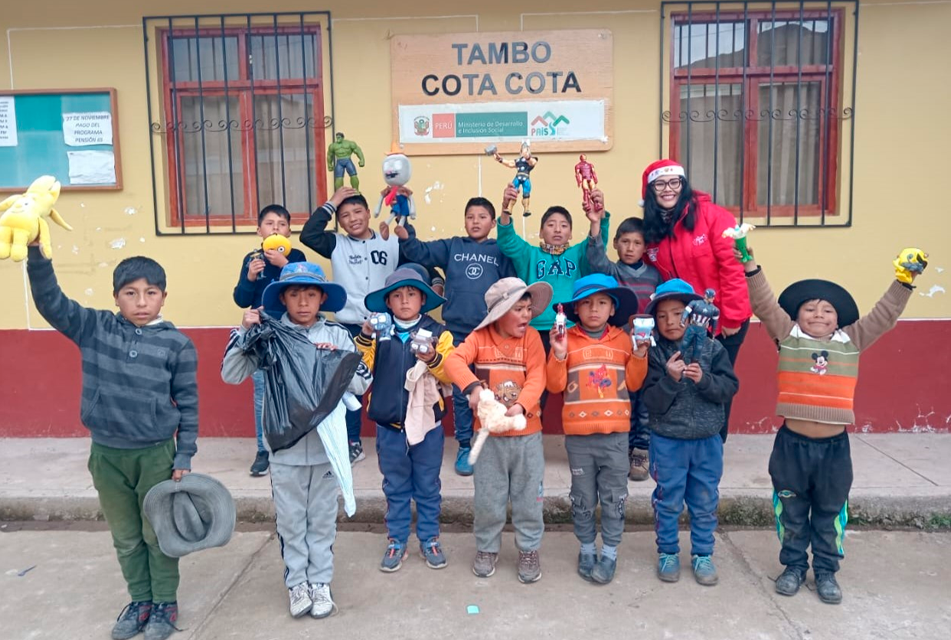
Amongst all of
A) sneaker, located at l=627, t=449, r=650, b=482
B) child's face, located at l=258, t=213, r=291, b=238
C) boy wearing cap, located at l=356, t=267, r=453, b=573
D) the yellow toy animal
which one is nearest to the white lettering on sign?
child's face, located at l=258, t=213, r=291, b=238

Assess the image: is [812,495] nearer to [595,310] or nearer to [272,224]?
[595,310]

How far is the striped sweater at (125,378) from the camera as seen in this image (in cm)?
299

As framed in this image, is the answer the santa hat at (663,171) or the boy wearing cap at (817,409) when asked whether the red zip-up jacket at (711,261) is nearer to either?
the santa hat at (663,171)

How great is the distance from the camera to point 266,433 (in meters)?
3.16

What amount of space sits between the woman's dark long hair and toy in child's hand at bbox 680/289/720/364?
97 cm

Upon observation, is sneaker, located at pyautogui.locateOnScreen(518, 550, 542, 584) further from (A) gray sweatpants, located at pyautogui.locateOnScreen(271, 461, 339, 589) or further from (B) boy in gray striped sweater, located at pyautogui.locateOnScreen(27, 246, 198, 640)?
(B) boy in gray striped sweater, located at pyautogui.locateOnScreen(27, 246, 198, 640)

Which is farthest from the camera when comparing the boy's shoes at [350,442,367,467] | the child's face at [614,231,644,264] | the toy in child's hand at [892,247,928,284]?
the boy's shoes at [350,442,367,467]

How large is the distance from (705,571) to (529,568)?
835mm

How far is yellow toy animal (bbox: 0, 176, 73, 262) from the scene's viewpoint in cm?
264

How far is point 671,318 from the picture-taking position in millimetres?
3449

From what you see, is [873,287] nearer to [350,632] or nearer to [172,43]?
[350,632]

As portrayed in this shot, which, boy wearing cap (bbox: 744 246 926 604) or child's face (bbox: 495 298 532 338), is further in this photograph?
child's face (bbox: 495 298 532 338)

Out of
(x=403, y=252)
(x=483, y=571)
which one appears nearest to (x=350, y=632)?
(x=483, y=571)

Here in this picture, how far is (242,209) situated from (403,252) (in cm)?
165
